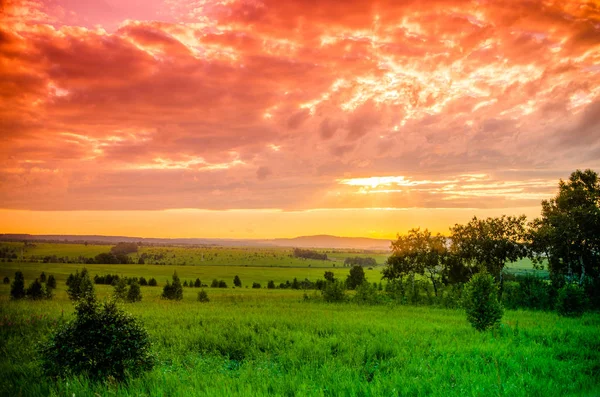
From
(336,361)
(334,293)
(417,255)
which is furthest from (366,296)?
(336,361)

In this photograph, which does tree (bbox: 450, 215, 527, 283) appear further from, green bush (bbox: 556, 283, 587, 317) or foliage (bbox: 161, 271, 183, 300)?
foliage (bbox: 161, 271, 183, 300)

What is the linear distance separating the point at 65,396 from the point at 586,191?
54318 mm

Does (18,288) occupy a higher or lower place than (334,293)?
higher

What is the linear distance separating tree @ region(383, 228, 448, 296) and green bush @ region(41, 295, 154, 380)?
150ft

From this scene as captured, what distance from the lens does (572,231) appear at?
143 feet

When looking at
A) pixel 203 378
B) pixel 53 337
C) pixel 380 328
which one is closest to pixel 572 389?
pixel 203 378

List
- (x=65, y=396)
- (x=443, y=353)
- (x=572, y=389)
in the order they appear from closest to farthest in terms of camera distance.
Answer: (x=65, y=396), (x=572, y=389), (x=443, y=353)

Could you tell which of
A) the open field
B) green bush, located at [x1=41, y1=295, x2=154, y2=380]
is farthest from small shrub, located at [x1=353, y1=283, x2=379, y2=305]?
green bush, located at [x1=41, y1=295, x2=154, y2=380]

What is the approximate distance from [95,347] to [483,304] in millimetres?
19617

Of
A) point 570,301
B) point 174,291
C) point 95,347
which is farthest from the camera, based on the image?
point 174,291

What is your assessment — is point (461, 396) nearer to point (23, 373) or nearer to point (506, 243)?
point (23, 373)

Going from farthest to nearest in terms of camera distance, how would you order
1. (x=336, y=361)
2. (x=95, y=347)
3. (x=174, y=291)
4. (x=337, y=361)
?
(x=174, y=291) < (x=336, y=361) < (x=337, y=361) < (x=95, y=347)

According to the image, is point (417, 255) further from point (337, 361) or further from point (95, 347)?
point (95, 347)

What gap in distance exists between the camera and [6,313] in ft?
78.6
